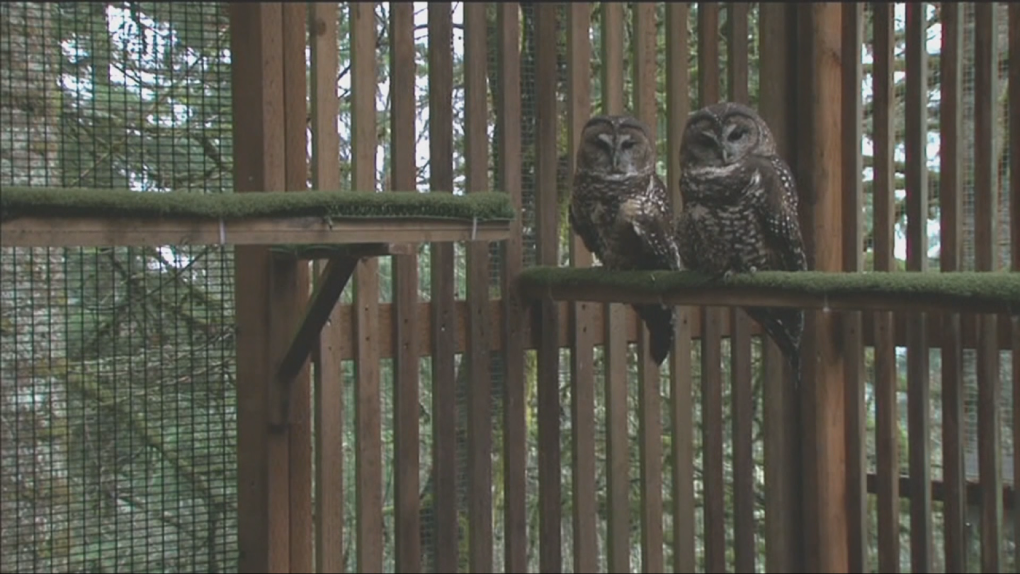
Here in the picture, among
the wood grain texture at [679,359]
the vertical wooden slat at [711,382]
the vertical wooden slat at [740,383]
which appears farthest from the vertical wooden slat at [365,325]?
the vertical wooden slat at [740,383]

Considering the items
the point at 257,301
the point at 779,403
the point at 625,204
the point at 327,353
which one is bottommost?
the point at 779,403

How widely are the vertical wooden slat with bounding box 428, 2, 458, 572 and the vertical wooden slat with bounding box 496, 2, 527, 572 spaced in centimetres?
16

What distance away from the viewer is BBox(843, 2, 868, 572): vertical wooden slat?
345 cm

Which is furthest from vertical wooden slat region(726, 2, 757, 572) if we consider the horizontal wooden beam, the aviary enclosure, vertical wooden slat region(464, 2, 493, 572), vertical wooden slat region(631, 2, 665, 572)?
the horizontal wooden beam

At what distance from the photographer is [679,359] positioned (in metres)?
3.32

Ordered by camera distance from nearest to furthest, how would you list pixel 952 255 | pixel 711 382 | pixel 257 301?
pixel 257 301
pixel 952 255
pixel 711 382

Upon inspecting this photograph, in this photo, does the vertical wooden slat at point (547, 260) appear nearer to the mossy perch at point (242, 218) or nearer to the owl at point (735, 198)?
the owl at point (735, 198)

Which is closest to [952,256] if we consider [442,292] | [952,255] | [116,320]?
[952,255]

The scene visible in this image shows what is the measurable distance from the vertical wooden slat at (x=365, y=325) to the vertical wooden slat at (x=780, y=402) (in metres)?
1.29

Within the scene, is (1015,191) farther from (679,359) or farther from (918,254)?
(679,359)

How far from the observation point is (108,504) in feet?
8.28

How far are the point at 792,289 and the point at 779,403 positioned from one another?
106 cm

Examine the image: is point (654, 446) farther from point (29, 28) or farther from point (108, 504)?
point (29, 28)

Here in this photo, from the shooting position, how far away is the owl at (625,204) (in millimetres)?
2953
